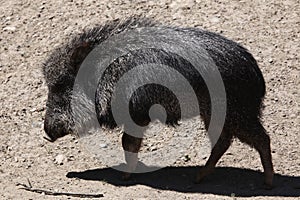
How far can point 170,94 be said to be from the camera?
6.56 meters

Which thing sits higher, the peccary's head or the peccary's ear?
the peccary's ear

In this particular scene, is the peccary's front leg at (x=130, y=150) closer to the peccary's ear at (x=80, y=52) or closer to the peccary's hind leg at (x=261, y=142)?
the peccary's ear at (x=80, y=52)

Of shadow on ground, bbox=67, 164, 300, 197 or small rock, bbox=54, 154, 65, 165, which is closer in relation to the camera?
shadow on ground, bbox=67, 164, 300, 197

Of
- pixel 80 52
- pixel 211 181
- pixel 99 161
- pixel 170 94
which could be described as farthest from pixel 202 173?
pixel 80 52

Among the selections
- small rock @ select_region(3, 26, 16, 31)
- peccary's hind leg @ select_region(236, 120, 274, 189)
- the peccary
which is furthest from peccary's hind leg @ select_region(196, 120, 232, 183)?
small rock @ select_region(3, 26, 16, 31)

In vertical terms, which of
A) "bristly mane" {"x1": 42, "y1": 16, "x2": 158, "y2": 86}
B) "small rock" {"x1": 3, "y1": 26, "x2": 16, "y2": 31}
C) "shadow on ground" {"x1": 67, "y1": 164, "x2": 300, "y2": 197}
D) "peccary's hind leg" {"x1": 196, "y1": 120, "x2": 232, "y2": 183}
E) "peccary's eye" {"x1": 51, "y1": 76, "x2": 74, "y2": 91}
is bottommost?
"shadow on ground" {"x1": 67, "y1": 164, "x2": 300, "y2": 197}

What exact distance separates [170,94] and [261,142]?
90 cm

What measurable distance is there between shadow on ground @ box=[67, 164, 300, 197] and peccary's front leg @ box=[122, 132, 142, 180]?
0.09m

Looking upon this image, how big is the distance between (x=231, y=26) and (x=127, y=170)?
2.86 meters

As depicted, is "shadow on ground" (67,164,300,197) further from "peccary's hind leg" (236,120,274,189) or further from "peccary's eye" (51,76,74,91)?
"peccary's eye" (51,76,74,91)

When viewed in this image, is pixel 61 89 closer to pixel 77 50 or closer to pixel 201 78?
pixel 77 50

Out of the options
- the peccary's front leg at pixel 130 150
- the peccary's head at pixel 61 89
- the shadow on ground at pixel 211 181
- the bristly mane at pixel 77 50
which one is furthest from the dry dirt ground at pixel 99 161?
the bristly mane at pixel 77 50

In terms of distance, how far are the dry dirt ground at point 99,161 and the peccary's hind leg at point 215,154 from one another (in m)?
0.10

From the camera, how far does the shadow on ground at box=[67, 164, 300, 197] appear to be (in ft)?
22.2
